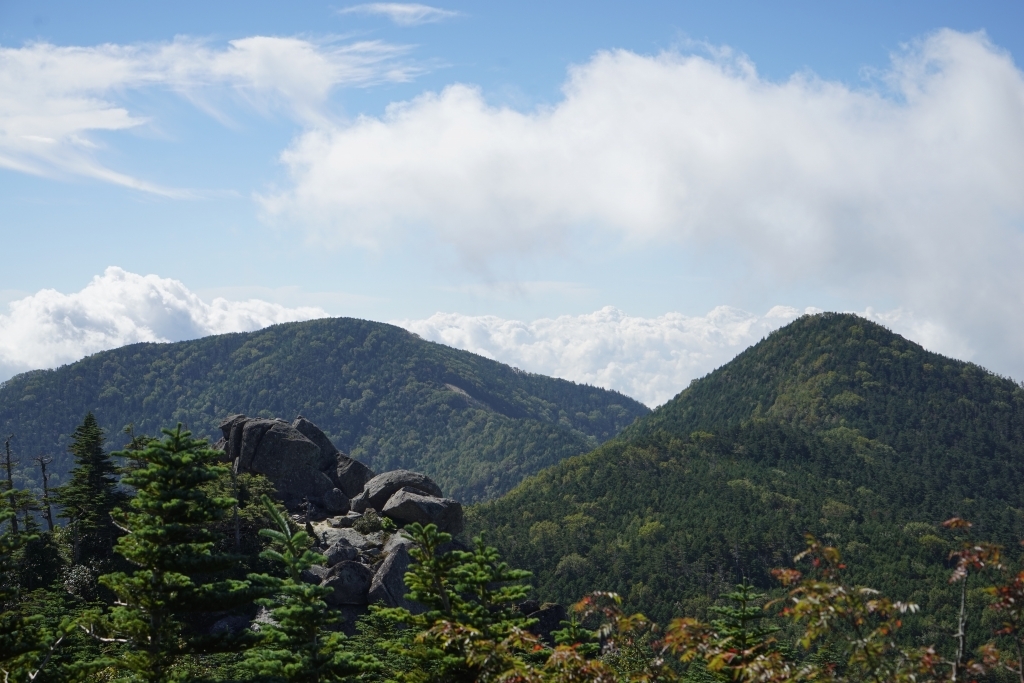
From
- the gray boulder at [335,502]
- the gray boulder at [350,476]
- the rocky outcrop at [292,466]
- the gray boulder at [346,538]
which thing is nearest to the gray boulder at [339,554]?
the gray boulder at [346,538]

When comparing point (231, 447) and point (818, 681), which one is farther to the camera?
point (231, 447)

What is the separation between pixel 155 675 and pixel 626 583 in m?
142

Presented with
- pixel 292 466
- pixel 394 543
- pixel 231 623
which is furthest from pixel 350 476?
pixel 231 623

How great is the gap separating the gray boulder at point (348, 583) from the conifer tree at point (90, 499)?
724 inches

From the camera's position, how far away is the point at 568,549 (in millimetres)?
172875

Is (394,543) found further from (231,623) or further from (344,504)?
(344,504)

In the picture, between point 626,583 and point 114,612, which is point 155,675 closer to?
point 114,612

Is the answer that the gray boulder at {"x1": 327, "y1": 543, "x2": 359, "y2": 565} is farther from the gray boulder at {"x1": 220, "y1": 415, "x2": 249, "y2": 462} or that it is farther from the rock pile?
the gray boulder at {"x1": 220, "y1": 415, "x2": 249, "y2": 462}

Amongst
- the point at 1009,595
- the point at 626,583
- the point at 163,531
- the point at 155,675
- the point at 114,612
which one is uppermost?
the point at 1009,595

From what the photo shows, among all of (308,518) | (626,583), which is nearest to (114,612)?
(308,518)

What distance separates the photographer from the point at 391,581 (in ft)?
201

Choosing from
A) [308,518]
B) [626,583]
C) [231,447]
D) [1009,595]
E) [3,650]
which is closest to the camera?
[1009,595]

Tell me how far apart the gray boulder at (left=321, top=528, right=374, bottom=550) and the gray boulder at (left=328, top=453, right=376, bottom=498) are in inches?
490

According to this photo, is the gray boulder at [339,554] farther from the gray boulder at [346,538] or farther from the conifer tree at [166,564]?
the conifer tree at [166,564]
